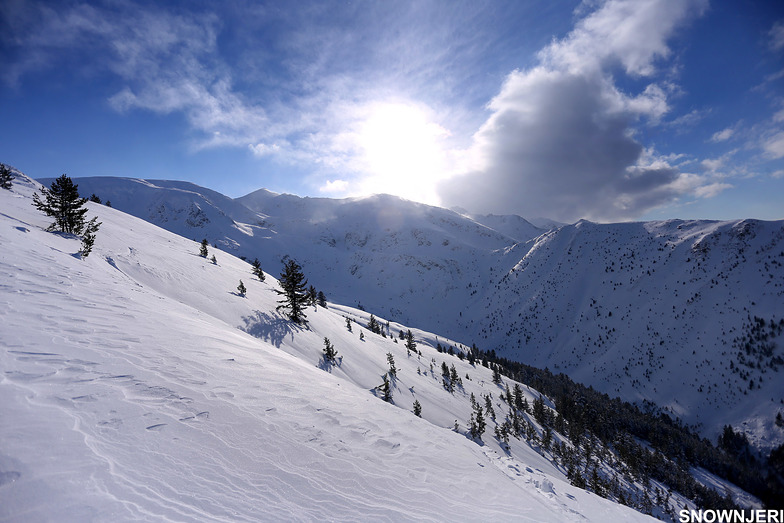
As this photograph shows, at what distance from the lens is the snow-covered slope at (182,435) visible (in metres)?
3.33

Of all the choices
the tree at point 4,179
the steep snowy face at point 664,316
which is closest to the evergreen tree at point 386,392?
the tree at point 4,179

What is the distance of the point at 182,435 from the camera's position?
4.55 meters

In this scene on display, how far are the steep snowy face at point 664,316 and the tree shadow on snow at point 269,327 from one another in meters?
105

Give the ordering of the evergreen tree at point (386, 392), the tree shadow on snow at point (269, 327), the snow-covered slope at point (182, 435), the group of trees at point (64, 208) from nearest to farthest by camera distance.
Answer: the snow-covered slope at point (182, 435) < the tree shadow on snow at point (269, 327) < the group of trees at point (64, 208) < the evergreen tree at point (386, 392)

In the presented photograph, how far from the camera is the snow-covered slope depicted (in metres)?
3.33

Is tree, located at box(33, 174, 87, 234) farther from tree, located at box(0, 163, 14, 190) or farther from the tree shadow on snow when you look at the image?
tree, located at box(0, 163, 14, 190)

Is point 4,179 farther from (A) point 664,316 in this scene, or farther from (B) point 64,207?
(A) point 664,316

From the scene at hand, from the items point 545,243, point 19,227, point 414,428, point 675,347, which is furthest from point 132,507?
point 545,243

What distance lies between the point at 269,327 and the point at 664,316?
462 feet

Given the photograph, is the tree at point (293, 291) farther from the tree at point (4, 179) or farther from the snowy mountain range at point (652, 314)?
the snowy mountain range at point (652, 314)

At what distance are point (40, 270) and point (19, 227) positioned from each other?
6719 mm

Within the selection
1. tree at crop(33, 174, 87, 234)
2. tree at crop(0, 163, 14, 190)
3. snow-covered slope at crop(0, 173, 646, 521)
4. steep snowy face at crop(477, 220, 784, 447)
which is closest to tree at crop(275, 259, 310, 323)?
snow-covered slope at crop(0, 173, 646, 521)

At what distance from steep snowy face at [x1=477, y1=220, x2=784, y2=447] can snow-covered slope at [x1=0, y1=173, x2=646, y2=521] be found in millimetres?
103904

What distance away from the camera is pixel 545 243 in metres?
176
